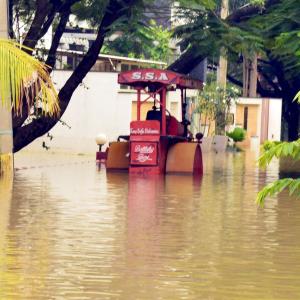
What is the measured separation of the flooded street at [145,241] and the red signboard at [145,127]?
2.95 m

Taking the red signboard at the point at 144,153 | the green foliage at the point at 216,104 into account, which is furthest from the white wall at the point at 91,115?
the green foliage at the point at 216,104

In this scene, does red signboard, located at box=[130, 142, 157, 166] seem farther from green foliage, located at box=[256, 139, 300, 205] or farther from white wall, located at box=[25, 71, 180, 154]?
green foliage, located at box=[256, 139, 300, 205]

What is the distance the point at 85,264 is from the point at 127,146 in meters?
17.6

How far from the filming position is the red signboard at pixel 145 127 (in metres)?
28.8

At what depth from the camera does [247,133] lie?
6450 cm

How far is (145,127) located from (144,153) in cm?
66

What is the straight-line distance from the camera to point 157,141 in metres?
28.9

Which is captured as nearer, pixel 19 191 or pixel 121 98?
pixel 19 191

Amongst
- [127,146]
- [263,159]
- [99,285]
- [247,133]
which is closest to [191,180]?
[127,146]

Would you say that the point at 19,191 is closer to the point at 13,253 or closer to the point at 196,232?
the point at 196,232

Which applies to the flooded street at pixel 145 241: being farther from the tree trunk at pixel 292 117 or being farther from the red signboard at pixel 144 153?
the tree trunk at pixel 292 117

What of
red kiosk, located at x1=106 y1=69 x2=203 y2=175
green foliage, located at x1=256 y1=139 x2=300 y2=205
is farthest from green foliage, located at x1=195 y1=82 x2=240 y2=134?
green foliage, located at x1=256 y1=139 x2=300 y2=205

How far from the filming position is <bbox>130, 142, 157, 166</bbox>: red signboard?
29047mm

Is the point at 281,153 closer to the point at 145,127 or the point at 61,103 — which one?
the point at 145,127
